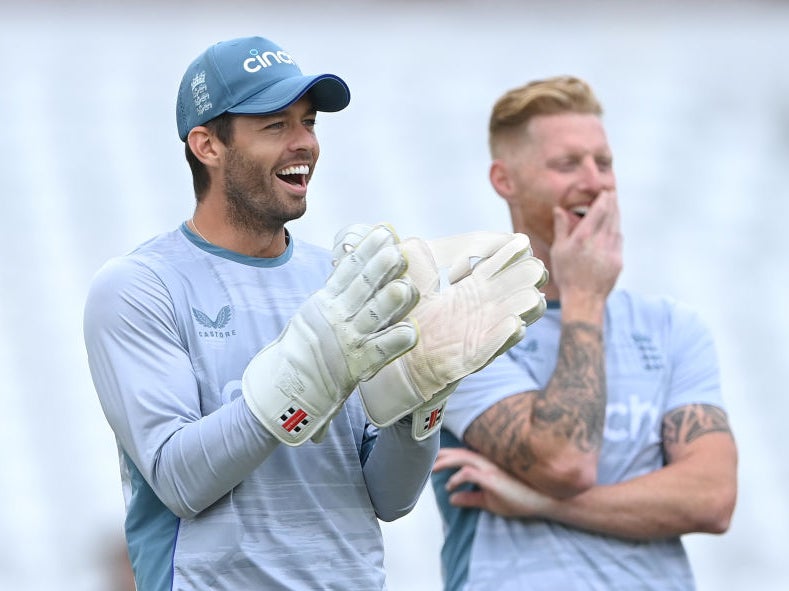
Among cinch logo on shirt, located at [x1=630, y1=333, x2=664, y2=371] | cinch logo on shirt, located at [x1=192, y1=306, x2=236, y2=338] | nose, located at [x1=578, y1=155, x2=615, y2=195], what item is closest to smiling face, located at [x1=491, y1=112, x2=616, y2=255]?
nose, located at [x1=578, y1=155, x2=615, y2=195]

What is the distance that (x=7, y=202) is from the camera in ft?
18.1

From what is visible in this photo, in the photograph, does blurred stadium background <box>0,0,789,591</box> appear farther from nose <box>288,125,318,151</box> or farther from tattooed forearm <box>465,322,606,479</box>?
nose <box>288,125,318,151</box>

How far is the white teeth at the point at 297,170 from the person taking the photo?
2133mm

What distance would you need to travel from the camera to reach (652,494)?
2592 mm

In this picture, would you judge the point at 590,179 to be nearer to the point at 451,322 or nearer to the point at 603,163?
the point at 603,163

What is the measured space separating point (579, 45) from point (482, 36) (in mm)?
472

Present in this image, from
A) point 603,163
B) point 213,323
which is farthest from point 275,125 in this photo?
point 603,163

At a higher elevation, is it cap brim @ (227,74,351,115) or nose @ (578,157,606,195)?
cap brim @ (227,74,351,115)

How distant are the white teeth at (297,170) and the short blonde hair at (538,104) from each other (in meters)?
1.02

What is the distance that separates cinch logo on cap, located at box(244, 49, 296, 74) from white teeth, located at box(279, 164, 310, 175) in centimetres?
16

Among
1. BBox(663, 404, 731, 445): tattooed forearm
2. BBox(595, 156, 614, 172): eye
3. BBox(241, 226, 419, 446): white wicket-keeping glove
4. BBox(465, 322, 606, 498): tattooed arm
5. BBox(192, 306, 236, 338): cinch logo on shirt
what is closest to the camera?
BBox(241, 226, 419, 446): white wicket-keeping glove

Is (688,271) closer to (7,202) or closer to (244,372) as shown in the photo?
(7,202)

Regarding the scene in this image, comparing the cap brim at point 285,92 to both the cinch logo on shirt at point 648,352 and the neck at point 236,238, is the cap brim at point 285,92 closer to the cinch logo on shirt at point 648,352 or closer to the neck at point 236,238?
the neck at point 236,238

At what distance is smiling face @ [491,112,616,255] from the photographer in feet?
9.75
